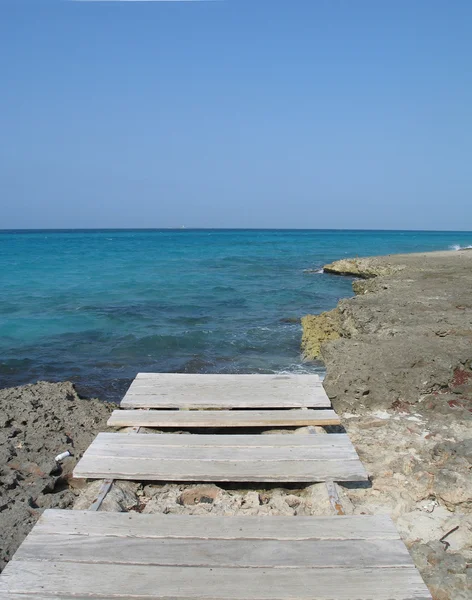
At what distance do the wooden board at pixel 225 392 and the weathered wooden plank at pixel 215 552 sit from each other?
227 centimetres

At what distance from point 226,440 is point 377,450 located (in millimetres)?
1519

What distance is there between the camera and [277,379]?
5906 millimetres

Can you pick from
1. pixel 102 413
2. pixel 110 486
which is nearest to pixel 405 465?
pixel 110 486

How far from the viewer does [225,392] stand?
5551 mm

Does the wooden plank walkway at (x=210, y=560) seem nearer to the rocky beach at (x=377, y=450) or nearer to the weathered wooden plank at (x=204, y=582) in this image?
the weathered wooden plank at (x=204, y=582)

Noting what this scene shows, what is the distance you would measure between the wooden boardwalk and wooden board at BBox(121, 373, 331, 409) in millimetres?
870

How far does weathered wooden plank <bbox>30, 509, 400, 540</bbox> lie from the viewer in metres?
3.01

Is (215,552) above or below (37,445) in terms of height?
above

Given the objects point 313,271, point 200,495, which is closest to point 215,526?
point 200,495

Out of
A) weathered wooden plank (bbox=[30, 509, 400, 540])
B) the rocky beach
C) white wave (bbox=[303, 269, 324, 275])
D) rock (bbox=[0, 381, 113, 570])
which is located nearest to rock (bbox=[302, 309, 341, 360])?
Result: the rocky beach

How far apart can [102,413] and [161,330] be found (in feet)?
22.3

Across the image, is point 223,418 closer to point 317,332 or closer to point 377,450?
point 377,450

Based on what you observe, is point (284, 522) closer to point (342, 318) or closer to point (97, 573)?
point (97, 573)

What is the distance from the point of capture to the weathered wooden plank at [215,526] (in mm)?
3008
